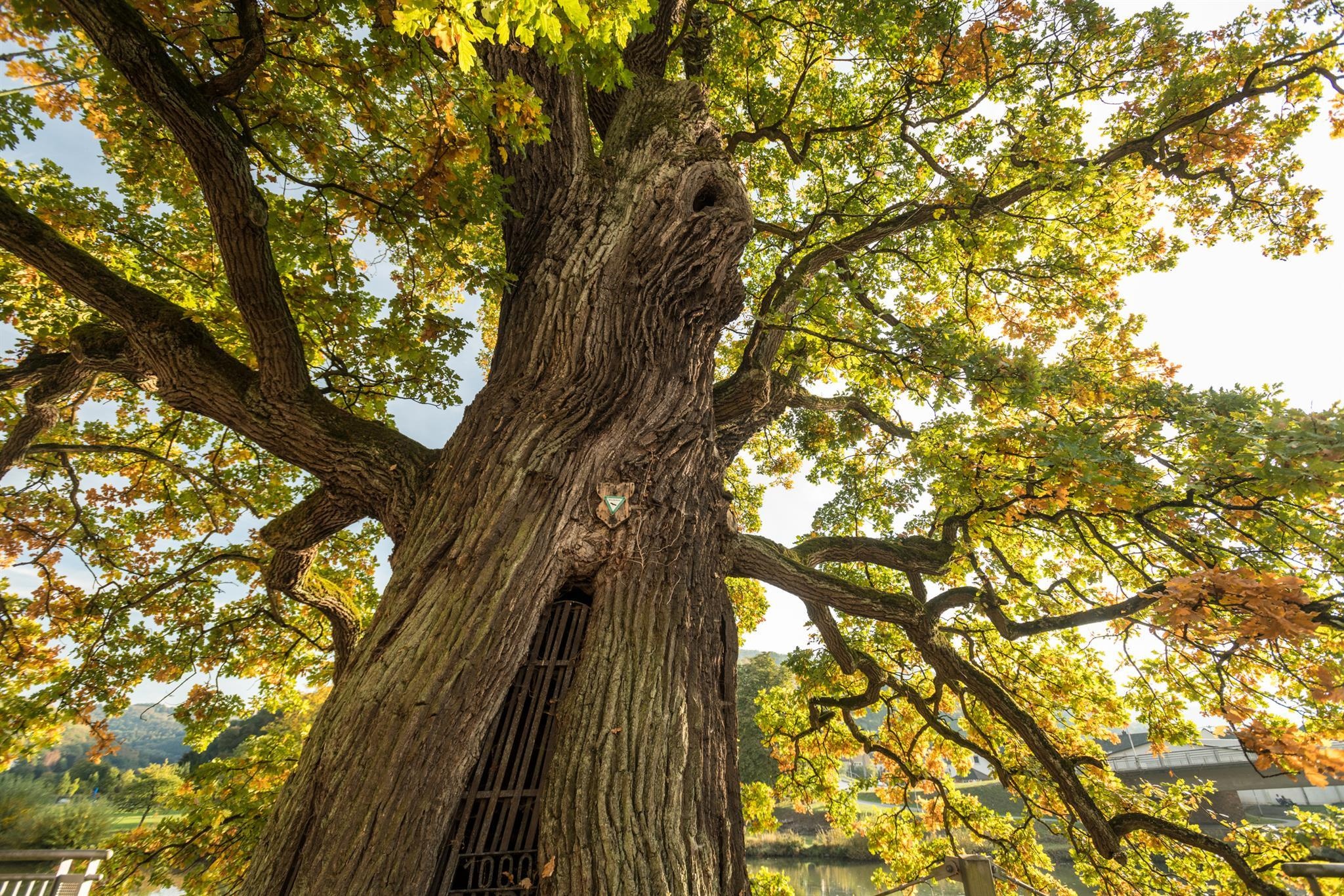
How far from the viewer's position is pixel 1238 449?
3264 mm

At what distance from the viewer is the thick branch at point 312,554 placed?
375 centimetres

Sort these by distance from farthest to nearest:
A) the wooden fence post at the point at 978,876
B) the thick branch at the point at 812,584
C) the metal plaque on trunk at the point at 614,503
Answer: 1. the thick branch at the point at 812,584
2. the wooden fence post at the point at 978,876
3. the metal plaque on trunk at the point at 614,503

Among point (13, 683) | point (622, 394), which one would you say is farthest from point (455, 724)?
point (13, 683)

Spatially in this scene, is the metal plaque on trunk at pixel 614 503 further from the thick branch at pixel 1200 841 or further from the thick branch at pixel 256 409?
the thick branch at pixel 1200 841

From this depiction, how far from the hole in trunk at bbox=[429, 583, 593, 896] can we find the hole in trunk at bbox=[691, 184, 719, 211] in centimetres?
295

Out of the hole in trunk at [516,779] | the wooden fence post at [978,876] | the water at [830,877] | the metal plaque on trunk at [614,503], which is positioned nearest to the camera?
the hole in trunk at [516,779]

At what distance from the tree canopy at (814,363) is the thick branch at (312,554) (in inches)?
1.3

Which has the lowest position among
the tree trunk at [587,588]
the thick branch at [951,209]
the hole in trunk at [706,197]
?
the tree trunk at [587,588]

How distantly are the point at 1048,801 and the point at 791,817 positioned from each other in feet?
72.1

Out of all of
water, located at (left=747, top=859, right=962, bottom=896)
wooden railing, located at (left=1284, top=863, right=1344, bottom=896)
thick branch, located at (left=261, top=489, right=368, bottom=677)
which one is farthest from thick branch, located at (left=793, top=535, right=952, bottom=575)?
water, located at (left=747, top=859, right=962, bottom=896)

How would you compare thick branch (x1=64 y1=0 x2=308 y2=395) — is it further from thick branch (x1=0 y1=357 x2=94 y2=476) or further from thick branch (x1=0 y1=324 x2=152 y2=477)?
thick branch (x1=0 y1=357 x2=94 y2=476)

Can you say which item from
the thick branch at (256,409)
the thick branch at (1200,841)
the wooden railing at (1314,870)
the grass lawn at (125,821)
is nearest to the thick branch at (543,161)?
the thick branch at (256,409)

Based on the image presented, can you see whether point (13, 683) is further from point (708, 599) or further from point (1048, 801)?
point (1048, 801)

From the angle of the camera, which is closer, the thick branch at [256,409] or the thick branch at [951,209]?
the thick branch at [256,409]
